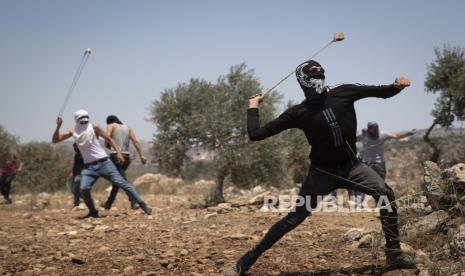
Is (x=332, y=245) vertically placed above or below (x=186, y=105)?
below

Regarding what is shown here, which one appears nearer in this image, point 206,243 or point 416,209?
point 416,209

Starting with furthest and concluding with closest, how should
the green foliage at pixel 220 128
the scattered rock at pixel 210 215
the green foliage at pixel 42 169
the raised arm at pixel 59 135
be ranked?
the green foliage at pixel 42 169
the green foliage at pixel 220 128
the scattered rock at pixel 210 215
the raised arm at pixel 59 135

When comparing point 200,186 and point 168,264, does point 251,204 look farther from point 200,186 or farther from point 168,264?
point 200,186

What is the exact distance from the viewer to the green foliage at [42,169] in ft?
74.6

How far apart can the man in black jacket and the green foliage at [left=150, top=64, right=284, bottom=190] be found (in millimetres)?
7346

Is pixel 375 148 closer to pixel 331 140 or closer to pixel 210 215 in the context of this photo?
pixel 210 215

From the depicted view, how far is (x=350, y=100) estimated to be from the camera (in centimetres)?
464

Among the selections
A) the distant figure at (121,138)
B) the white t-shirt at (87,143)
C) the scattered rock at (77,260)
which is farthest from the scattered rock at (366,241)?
the distant figure at (121,138)

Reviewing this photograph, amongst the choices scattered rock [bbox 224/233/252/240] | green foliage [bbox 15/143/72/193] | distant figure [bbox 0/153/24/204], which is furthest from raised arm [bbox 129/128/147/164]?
green foliage [bbox 15/143/72/193]

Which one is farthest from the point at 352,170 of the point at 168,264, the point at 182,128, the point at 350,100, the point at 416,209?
the point at 182,128

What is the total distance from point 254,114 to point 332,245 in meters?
→ 2.31

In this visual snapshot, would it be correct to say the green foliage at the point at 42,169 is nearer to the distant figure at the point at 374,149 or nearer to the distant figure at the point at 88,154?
the distant figure at the point at 88,154

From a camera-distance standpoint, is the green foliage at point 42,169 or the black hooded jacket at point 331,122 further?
the green foliage at point 42,169

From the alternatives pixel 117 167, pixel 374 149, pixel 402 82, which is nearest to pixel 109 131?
pixel 117 167
